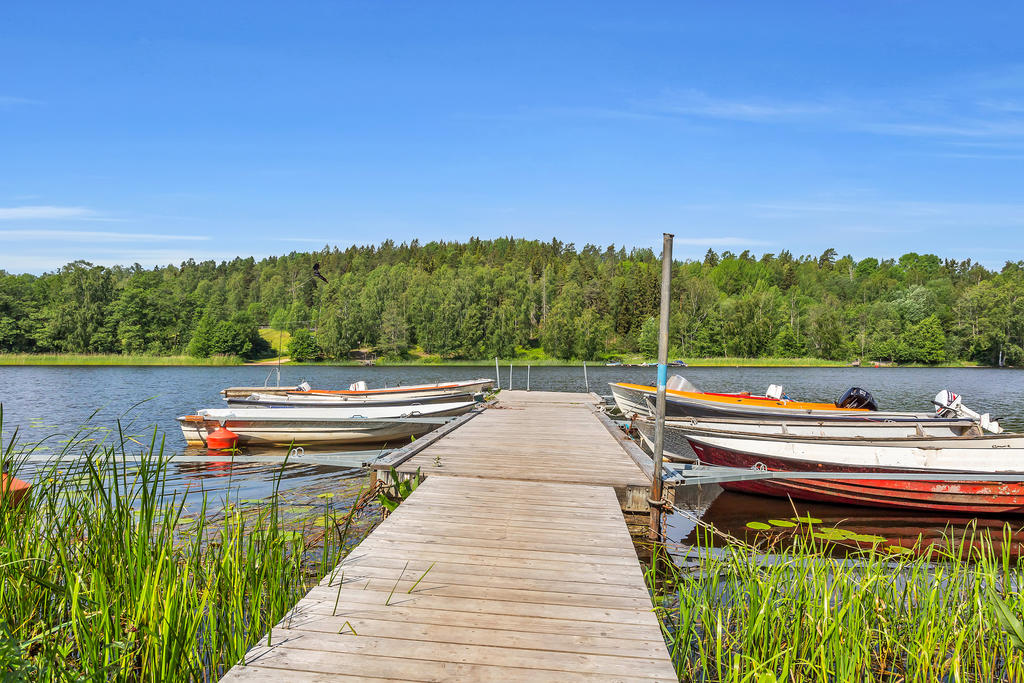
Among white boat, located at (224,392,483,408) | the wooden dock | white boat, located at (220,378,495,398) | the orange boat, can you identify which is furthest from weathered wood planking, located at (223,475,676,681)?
white boat, located at (220,378,495,398)

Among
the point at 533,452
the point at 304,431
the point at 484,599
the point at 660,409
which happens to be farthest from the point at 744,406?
the point at 484,599

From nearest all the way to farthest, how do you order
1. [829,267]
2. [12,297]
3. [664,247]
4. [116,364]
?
[664,247] < [116,364] < [12,297] < [829,267]

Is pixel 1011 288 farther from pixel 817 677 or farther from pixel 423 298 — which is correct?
pixel 817 677

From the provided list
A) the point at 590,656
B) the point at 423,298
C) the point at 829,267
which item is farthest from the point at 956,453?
the point at 829,267

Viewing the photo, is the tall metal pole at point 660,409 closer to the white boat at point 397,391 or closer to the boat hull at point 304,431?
the boat hull at point 304,431

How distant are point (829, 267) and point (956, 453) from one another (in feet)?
452

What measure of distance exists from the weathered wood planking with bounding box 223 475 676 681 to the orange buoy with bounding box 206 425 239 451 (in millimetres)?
10917

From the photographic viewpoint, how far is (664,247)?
239 inches

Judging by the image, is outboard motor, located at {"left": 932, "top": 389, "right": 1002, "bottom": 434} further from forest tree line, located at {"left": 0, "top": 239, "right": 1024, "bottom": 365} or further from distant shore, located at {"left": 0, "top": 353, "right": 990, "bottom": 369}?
forest tree line, located at {"left": 0, "top": 239, "right": 1024, "bottom": 365}

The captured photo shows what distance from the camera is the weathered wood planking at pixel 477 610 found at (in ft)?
9.41

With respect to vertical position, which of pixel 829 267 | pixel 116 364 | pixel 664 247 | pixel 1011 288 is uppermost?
pixel 829 267

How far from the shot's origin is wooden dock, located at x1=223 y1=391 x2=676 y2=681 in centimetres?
288

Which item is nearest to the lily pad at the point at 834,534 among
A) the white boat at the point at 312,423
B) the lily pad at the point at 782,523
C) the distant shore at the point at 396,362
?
the lily pad at the point at 782,523

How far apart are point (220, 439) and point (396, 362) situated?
52819mm
